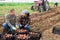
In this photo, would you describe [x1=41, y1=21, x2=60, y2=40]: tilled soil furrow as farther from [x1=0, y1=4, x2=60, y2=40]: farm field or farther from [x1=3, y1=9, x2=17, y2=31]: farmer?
[x1=3, y1=9, x2=17, y2=31]: farmer

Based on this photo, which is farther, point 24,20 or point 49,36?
point 49,36

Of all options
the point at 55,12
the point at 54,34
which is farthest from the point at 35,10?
the point at 54,34

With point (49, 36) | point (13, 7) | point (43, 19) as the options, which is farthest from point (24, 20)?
point (43, 19)

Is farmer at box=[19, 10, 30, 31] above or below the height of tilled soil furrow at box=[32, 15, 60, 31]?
above

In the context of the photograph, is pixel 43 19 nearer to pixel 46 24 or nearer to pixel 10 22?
pixel 46 24

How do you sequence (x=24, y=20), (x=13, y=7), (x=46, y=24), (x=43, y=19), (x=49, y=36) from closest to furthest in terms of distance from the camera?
(x=24, y=20) < (x=49, y=36) < (x=13, y=7) < (x=46, y=24) < (x=43, y=19)

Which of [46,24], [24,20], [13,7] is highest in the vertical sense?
[24,20]

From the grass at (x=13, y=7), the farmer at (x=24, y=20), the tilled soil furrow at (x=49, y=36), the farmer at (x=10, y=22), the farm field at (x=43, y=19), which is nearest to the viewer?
the farmer at (x=24, y=20)

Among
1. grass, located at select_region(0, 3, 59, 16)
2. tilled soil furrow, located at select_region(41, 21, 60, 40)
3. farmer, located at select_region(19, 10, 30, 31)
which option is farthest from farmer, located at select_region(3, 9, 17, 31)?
grass, located at select_region(0, 3, 59, 16)

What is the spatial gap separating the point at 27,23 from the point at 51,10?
2635 millimetres

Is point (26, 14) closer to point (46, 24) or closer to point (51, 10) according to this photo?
point (46, 24)

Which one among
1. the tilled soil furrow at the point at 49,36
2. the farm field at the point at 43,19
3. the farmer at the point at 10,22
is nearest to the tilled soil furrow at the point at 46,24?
the farm field at the point at 43,19

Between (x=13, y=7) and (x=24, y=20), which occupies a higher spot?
(x=24, y=20)

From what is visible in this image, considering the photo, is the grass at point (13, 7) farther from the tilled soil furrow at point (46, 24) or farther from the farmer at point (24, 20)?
the farmer at point (24, 20)
